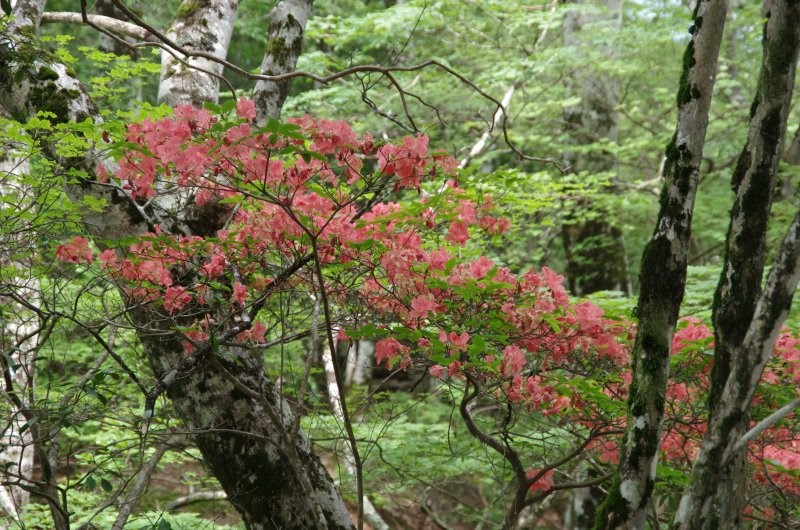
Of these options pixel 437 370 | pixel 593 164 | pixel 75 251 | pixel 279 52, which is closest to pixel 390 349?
pixel 437 370

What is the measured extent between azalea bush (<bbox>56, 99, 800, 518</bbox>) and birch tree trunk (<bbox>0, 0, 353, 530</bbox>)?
14cm

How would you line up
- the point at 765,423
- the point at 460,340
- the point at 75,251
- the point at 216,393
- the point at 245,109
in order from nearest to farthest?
the point at 765,423 → the point at 245,109 → the point at 460,340 → the point at 75,251 → the point at 216,393

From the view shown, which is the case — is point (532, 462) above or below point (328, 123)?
below

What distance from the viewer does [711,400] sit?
2363mm

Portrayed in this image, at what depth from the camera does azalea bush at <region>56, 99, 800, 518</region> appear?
2.59 m

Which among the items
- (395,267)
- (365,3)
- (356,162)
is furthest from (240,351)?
(365,3)

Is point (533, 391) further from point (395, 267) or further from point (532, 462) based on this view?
point (532, 462)

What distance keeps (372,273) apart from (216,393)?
106cm

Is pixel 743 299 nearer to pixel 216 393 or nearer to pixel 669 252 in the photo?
pixel 669 252

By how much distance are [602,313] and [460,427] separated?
13.4ft

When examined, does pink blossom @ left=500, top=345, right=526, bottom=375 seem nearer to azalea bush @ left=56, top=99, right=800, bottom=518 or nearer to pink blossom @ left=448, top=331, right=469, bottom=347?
azalea bush @ left=56, top=99, right=800, bottom=518

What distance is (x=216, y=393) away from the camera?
340cm

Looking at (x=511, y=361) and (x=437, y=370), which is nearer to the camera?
(x=511, y=361)

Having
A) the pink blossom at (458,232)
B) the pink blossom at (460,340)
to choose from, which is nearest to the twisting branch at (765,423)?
the pink blossom at (460,340)
